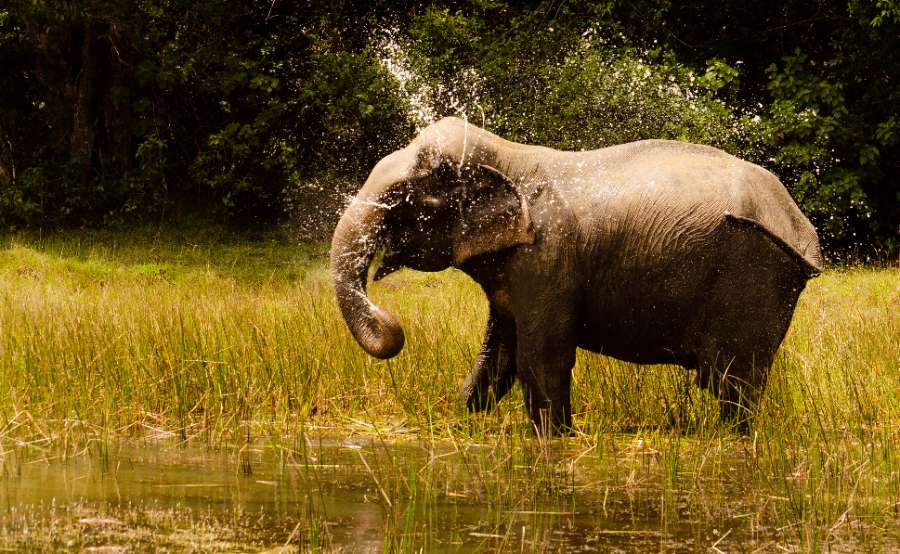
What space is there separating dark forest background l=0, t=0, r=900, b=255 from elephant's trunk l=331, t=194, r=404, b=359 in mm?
11550

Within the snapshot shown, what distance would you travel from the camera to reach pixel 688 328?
7.12 meters

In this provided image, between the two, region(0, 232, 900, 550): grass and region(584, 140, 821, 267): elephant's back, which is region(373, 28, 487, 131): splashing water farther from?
region(584, 140, 821, 267): elephant's back

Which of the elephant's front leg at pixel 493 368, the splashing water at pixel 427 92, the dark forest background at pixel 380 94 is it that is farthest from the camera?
the splashing water at pixel 427 92

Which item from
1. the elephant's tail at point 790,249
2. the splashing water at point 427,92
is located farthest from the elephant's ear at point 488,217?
the splashing water at point 427,92

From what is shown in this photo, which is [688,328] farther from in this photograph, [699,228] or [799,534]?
[799,534]

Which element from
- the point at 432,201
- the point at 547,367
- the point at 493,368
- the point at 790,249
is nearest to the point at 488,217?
the point at 432,201

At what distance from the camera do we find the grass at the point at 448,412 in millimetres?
5328

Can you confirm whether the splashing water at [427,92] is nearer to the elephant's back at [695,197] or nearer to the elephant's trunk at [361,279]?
the elephant's back at [695,197]

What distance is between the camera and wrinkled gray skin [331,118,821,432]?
6.93 meters

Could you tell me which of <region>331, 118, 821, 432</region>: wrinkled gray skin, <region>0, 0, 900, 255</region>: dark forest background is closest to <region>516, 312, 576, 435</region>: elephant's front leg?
<region>331, 118, 821, 432</region>: wrinkled gray skin

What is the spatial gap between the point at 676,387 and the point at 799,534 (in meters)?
3.08

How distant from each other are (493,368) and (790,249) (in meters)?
1.83

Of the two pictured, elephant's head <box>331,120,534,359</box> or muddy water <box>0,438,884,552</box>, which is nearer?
muddy water <box>0,438,884,552</box>

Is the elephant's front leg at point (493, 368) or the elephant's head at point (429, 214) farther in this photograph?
the elephant's front leg at point (493, 368)
